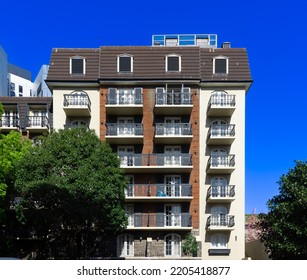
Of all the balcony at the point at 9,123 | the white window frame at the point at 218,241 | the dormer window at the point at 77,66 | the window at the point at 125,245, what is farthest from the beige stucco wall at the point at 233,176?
the balcony at the point at 9,123

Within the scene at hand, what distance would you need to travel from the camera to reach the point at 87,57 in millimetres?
35625

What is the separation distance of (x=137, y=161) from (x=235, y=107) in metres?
8.93

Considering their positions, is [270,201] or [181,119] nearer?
[270,201]

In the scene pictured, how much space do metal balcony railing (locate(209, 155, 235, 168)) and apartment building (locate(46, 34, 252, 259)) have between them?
0.08m

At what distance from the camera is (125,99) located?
34.0m

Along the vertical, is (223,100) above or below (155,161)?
above

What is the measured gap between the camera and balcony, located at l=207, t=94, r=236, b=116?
33719mm

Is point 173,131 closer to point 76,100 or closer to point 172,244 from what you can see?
point 76,100

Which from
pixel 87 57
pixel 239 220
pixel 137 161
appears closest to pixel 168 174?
pixel 137 161

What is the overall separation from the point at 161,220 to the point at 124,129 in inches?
305

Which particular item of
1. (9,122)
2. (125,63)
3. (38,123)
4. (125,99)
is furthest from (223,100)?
(9,122)

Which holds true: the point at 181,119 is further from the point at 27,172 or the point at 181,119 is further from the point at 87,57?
the point at 27,172
